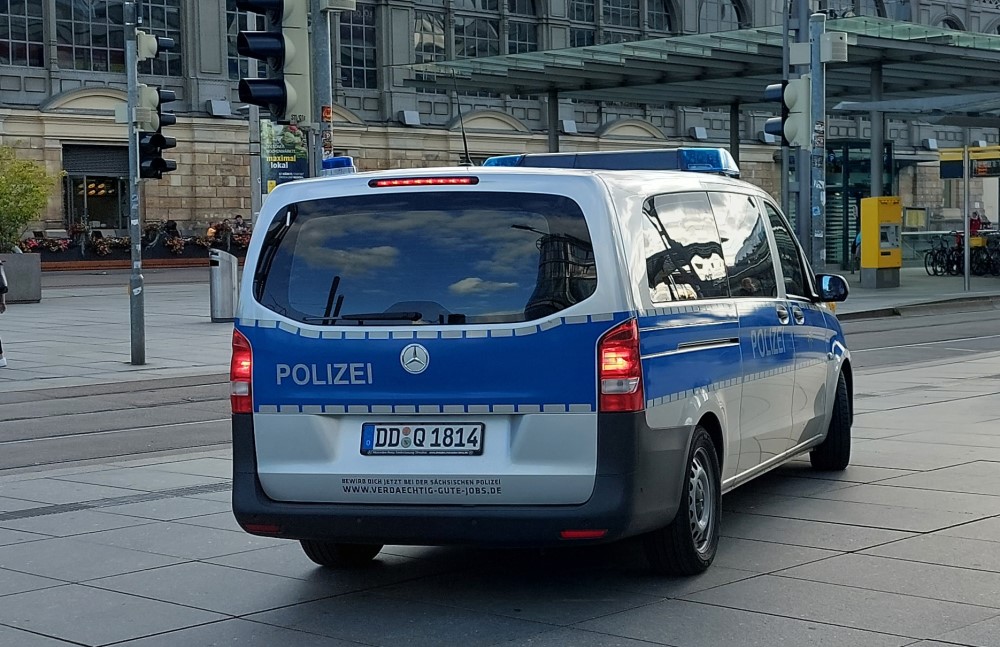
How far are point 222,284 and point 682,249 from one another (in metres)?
19.3

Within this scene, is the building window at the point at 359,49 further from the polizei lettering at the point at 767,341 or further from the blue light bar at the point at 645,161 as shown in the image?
the polizei lettering at the point at 767,341

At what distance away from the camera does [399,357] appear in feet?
20.4

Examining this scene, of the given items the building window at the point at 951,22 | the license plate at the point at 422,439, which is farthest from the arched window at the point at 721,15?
the license plate at the point at 422,439

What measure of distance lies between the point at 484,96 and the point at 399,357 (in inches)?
2091

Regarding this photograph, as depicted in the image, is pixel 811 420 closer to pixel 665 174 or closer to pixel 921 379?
pixel 665 174

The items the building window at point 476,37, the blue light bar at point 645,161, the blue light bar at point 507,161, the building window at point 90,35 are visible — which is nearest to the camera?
the blue light bar at point 645,161

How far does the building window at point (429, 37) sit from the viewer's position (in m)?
57.5

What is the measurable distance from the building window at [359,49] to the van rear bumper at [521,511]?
50.4 m

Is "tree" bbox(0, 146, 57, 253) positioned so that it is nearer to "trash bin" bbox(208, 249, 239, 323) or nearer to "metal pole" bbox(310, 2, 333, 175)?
"trash bin" bbox(208, 249, 239, 323)

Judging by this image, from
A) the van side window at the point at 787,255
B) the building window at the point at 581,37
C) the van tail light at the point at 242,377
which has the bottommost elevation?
the van tail light at the point at 242,377

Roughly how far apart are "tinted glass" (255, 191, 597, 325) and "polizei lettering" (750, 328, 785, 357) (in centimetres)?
172

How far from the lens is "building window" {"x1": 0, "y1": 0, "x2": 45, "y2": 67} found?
48.4 metres

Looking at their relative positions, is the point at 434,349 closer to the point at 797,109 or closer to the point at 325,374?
the point at 325,374

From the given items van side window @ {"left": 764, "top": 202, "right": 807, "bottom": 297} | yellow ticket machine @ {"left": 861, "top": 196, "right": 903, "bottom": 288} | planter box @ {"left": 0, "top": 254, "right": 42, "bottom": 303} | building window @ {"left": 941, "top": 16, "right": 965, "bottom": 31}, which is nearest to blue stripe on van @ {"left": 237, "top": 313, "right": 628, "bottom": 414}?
van side window @ {"left": 764, "top": 202, "right": 807, "bottom": 297}
